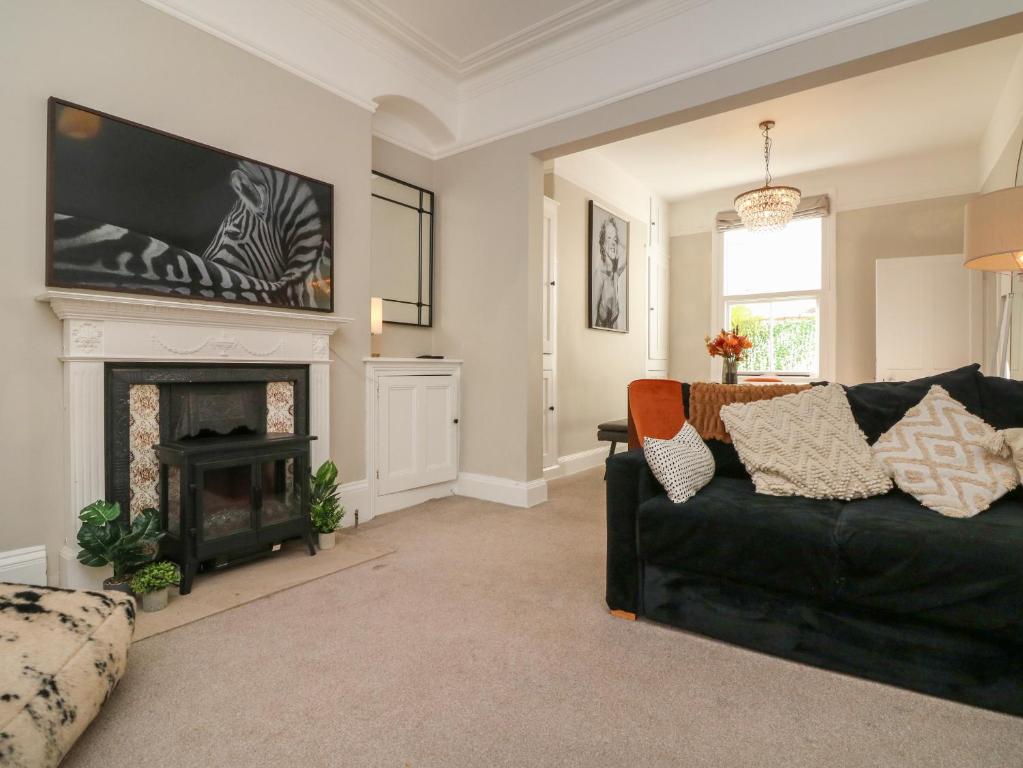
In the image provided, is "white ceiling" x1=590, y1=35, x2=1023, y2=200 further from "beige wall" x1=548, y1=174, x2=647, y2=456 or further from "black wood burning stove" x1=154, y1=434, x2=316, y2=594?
"black wood burning stove" x1=154, y1=434, x2=316, y2=594

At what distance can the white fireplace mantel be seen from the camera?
228 centimetres

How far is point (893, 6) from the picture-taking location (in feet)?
8.31

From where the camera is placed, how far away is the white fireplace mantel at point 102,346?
2.28m

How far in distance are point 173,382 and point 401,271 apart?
1872mm

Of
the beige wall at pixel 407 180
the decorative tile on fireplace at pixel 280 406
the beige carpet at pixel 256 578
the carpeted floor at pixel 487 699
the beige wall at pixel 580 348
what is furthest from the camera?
the beige wall at pixel 580 348

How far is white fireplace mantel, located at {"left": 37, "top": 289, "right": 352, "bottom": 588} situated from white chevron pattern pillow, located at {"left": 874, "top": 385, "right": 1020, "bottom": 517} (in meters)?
2.84

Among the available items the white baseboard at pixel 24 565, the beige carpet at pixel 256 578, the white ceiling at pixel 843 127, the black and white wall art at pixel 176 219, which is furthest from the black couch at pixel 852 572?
the white ceiling at pixel 843 127

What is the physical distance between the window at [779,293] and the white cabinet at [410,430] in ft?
12.3

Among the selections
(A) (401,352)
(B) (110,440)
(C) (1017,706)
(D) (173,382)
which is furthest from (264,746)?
(A) (401,352)

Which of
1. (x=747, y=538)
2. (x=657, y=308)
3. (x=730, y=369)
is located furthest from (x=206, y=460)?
(x=657, y=308)

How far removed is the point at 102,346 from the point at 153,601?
1.07 meters

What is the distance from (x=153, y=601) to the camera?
2170 millimetres

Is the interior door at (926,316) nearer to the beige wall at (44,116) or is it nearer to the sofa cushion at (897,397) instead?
the sofa cushion at (897,397)

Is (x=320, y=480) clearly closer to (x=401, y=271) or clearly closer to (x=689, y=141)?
(x=401, y=271)
